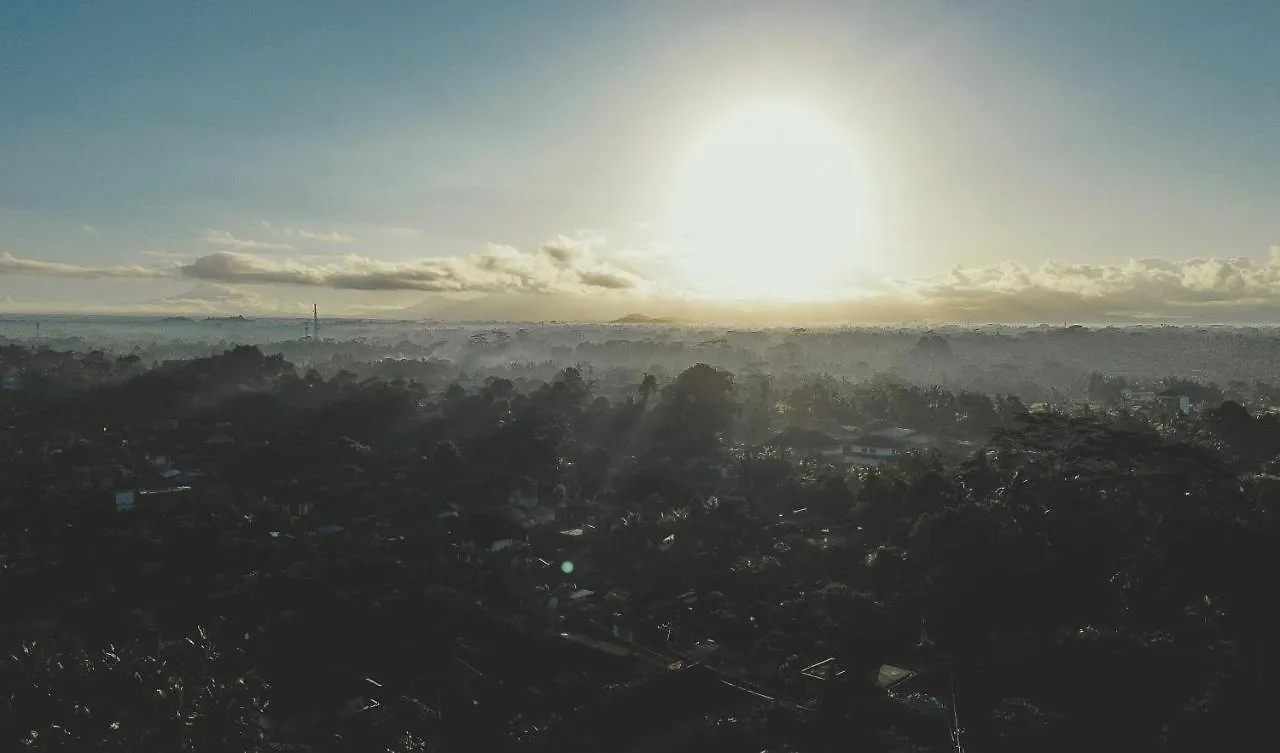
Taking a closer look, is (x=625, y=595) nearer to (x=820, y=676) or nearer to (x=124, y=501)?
(x=820, y=676)

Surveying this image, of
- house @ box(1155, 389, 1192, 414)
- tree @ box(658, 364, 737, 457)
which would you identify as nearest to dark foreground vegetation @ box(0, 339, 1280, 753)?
tree @ box(658, 364, 737, 457)

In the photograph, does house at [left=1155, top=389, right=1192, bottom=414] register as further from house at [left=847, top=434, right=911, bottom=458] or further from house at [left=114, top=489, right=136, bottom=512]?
house at [left=114, top=489, right=136, bottom=512]

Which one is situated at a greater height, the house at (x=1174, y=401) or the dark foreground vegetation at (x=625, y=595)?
the house at (x=1174, y=401)

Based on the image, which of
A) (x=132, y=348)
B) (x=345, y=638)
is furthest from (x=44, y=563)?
(x=132, y=348)

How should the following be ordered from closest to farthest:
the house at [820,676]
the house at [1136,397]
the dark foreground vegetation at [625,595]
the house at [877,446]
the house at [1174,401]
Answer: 1. the dark foreground vegetation at [625,595]
2. the house at [820,676]
3. the house at [877,446]
4. the house at [1174,401]
5. the house at [1136,397]

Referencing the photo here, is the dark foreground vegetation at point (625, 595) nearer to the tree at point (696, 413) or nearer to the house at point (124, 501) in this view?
the house at point (124, 501)

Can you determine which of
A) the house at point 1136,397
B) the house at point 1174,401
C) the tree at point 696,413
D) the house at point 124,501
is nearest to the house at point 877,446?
the tree at point 696,413

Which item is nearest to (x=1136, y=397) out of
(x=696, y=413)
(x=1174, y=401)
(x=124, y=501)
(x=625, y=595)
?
(x=1174, y=401)

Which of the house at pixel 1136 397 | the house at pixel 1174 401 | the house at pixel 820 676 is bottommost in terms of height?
the house at pixel 820 676
